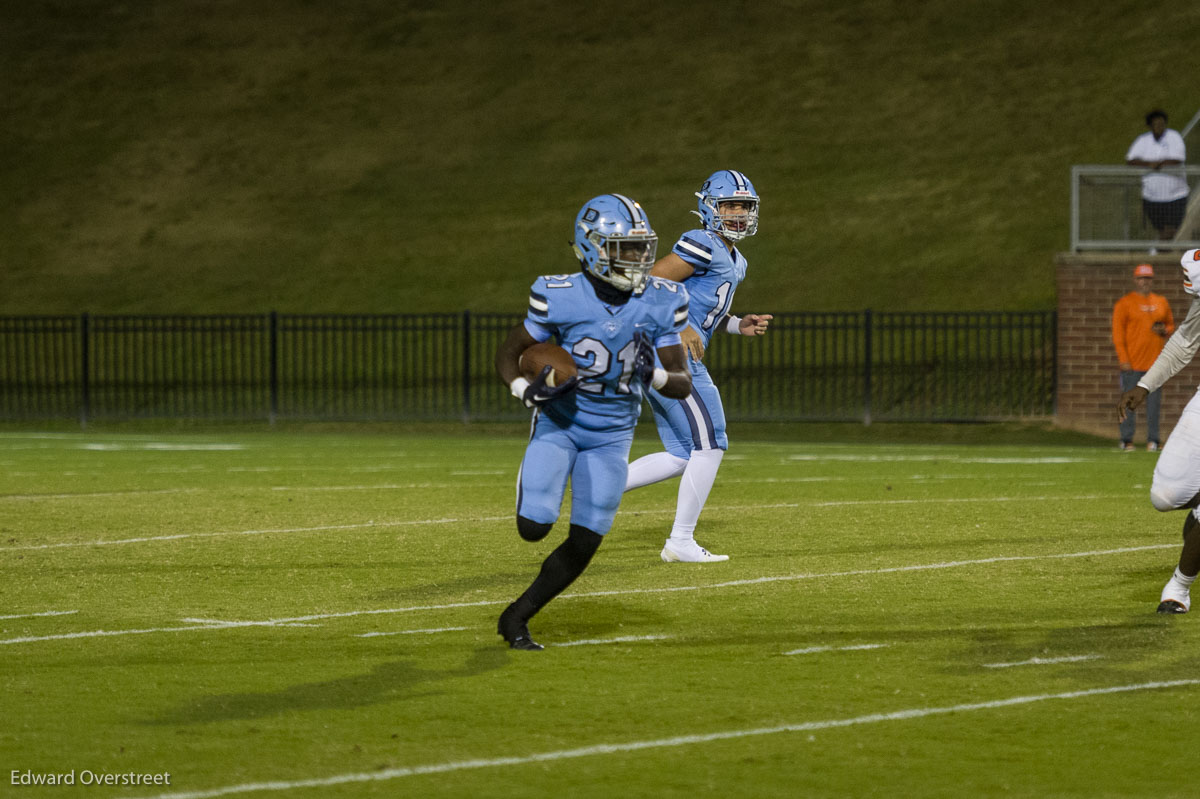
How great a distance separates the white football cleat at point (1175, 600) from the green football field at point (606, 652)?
0.12m

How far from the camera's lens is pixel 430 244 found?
33.5 metres

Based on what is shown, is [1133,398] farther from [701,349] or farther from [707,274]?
[707,274]

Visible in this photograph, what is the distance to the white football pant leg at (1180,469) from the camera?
8.12m

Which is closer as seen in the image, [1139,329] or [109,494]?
[109,494]

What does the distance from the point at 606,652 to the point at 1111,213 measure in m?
17.0

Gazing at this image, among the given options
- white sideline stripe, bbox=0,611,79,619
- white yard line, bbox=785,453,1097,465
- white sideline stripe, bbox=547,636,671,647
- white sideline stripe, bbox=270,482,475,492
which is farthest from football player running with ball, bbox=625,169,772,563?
white yard line, bbox=785,453,1097,465

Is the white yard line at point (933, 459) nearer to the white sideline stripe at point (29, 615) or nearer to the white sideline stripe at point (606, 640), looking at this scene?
the white sideline stripe at point (606, 640)

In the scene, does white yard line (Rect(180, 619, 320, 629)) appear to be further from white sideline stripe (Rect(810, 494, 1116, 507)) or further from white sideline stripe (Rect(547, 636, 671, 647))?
white sideline stripe (Rect(810, 494, 1116, 507))

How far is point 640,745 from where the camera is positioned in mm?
5844

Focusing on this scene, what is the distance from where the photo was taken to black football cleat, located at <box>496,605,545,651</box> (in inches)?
296

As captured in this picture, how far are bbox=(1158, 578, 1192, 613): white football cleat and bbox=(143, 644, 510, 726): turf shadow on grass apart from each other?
3.35 m

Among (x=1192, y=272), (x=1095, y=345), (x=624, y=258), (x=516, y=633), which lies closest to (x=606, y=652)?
(x=516, y=633)

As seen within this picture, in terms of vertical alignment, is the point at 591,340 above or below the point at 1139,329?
above

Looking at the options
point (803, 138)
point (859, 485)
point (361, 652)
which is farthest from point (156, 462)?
point (803, 138)
